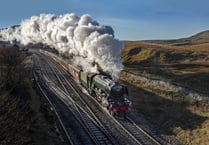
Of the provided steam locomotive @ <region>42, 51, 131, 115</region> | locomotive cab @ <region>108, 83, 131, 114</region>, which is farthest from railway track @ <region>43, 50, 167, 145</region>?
steam locomotive @ <region>42, 51, 131, 115</region>

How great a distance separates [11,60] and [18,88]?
779 centimetres

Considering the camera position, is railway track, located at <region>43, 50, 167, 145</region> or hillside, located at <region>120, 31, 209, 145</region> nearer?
railway track, located at <region>43, 50, 167, 145</region>

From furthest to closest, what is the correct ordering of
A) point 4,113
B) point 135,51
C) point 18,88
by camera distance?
point 135,51 → point 18,88 → point 4,113

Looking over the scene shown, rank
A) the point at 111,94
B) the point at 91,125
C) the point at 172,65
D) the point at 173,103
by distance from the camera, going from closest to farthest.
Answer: the point at 91,125
the point at 111,94
the point at 173,103
the point at 172,65

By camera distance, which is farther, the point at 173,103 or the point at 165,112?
the point at 173,103

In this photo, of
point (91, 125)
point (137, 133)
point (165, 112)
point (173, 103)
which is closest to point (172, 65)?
point (173, 103)

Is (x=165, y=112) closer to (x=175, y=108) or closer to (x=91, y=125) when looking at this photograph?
(x=175, y=108)

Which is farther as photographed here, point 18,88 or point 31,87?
point 31,87

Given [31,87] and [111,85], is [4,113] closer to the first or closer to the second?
[111,85]

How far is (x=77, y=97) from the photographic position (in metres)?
45.3

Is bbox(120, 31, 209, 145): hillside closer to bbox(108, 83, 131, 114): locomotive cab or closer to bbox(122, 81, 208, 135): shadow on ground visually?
bbox(122, 81, 208, 135): shadow on ground

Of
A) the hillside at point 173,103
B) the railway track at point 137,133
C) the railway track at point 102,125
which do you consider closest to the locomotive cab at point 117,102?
the railway track at point 102,125

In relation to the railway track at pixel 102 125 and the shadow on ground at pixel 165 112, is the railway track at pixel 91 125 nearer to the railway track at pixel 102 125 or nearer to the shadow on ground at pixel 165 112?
the railway track at pixel 102 125

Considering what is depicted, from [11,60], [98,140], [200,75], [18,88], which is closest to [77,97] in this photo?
[18,88]
